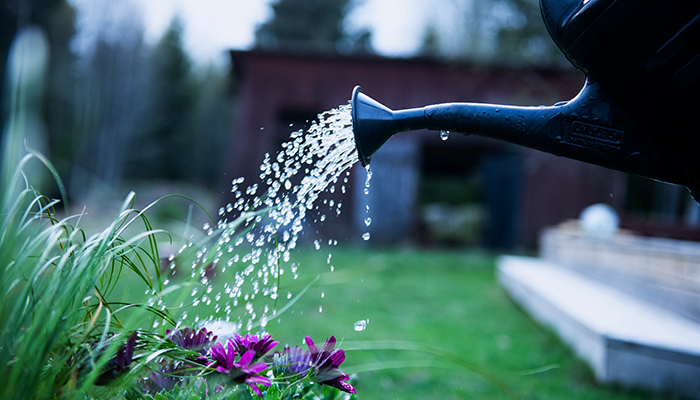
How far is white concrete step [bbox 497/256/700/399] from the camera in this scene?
210 cm

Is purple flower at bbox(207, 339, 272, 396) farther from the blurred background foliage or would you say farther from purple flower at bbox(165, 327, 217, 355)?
the blurred background foliage

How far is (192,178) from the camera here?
70.0ft

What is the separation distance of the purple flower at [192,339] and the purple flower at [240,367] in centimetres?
8

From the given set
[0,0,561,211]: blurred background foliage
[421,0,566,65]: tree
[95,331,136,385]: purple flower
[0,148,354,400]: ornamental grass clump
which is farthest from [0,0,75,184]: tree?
[95,331,136,385]: purple flower

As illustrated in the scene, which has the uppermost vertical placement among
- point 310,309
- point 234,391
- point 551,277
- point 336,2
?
point 336,2

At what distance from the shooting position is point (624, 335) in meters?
2.23

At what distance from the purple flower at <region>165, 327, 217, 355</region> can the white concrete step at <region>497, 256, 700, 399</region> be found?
7.08ft

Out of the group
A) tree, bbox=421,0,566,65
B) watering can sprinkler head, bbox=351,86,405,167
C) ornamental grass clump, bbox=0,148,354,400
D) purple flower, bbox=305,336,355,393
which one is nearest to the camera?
ornamental grass clump, bbox=0,148,354,400

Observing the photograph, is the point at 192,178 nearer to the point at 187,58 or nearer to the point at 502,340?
the point at 187,58

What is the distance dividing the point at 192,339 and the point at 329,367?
0.27 metres

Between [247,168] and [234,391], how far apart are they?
30.4 ft

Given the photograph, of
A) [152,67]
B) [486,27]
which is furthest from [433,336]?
[152,67]

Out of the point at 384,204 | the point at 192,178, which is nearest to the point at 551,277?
the point at 384,204

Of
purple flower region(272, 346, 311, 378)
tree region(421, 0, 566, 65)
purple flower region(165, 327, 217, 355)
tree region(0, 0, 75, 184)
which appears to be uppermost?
tree region(421, 0, 566, 65)
